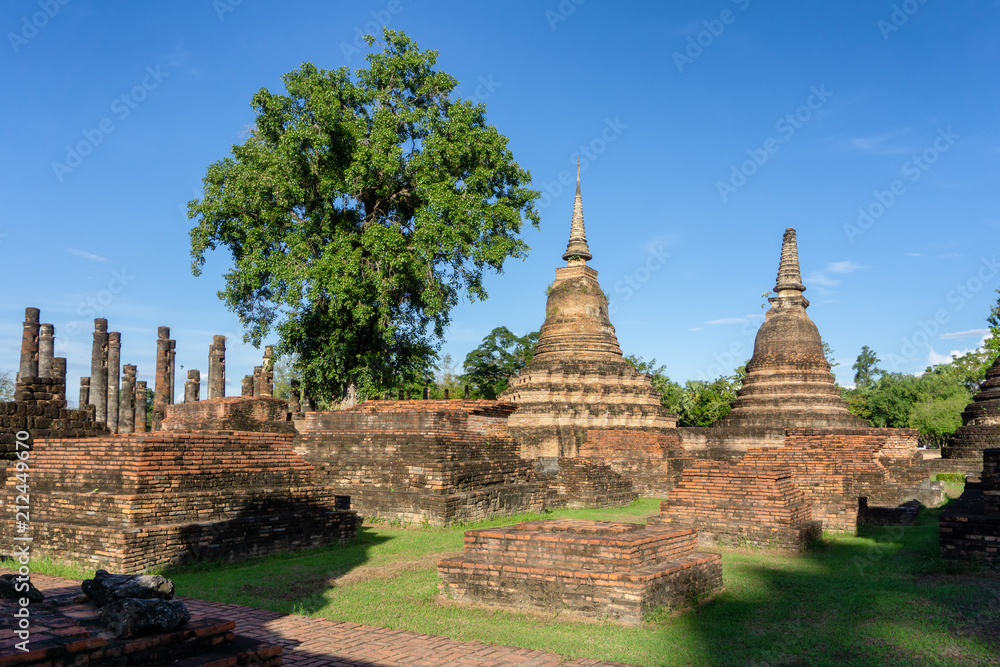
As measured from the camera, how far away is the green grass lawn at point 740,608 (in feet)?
18.7

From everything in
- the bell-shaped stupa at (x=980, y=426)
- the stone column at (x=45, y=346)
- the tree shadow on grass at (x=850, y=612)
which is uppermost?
the stone column at (x=45, y=346)

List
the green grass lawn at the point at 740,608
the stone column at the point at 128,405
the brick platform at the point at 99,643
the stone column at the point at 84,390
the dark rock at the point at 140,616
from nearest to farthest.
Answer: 1. the brick platform at the point at 99,643
2. the dark rock at the point at 140,616
3. the green grass lawn at the point at 740,608
4. the stone column at the point at 128,405
5. the stone column at the point at 84,390

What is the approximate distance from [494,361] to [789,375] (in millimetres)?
→ 16350

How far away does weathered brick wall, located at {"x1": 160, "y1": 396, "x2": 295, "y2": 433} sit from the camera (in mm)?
16188

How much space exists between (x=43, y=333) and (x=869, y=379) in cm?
6801

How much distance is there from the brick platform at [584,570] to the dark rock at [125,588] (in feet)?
9.77

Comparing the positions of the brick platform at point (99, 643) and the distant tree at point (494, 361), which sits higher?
the distant tree at point (494, 361)

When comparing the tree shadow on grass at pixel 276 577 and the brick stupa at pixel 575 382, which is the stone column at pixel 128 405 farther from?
the tree shadow on grass at pixel 276 577

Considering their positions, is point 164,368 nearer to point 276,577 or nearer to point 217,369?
point 217,369

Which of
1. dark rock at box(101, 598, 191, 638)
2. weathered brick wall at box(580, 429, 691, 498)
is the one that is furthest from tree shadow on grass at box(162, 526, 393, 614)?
weathered brick wall at box(580, 429, 691, 498)

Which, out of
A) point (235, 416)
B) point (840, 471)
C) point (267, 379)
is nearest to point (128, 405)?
point (267, 379)

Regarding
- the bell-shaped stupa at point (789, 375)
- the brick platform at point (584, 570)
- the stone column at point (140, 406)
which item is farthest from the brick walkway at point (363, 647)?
the stone column at point (140, 406)

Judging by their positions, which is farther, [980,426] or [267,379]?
[980,426]

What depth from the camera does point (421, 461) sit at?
13.7m
